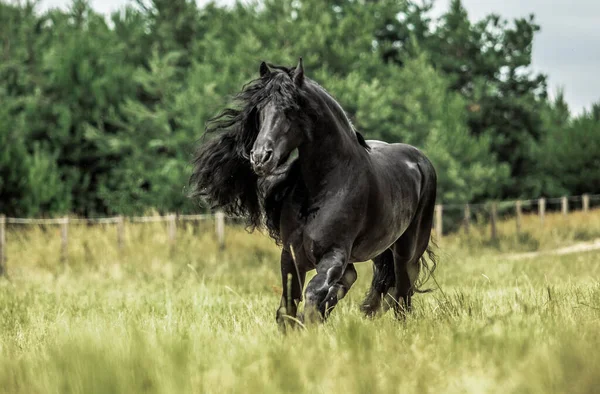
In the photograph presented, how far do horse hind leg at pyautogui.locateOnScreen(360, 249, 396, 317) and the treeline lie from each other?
15735 mm

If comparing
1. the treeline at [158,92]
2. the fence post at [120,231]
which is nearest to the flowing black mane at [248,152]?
the fence post at [120,231]

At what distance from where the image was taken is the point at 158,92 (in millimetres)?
29453

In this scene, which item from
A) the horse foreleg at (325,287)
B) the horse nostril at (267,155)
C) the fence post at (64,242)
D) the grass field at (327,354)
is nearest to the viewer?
the grass field at (327,354)

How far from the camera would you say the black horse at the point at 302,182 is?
18.0 ft

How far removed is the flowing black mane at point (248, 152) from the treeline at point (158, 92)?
53.0ft

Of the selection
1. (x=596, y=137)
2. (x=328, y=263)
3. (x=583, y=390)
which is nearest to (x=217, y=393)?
(x=583, y=390)

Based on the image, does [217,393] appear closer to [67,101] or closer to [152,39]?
[67,101]

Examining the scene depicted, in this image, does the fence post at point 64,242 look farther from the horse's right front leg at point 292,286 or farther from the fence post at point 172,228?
the horse's right front leg at point 292,286

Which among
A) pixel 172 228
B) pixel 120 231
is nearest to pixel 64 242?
pixel 120 231

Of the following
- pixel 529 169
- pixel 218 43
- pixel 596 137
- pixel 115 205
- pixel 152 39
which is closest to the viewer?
pixel 115 205

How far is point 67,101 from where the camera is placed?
28312 mm

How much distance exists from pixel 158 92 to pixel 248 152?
2425 centimetres

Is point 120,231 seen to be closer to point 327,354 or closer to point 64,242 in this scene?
point 64,242

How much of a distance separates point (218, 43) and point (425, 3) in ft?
65.1
